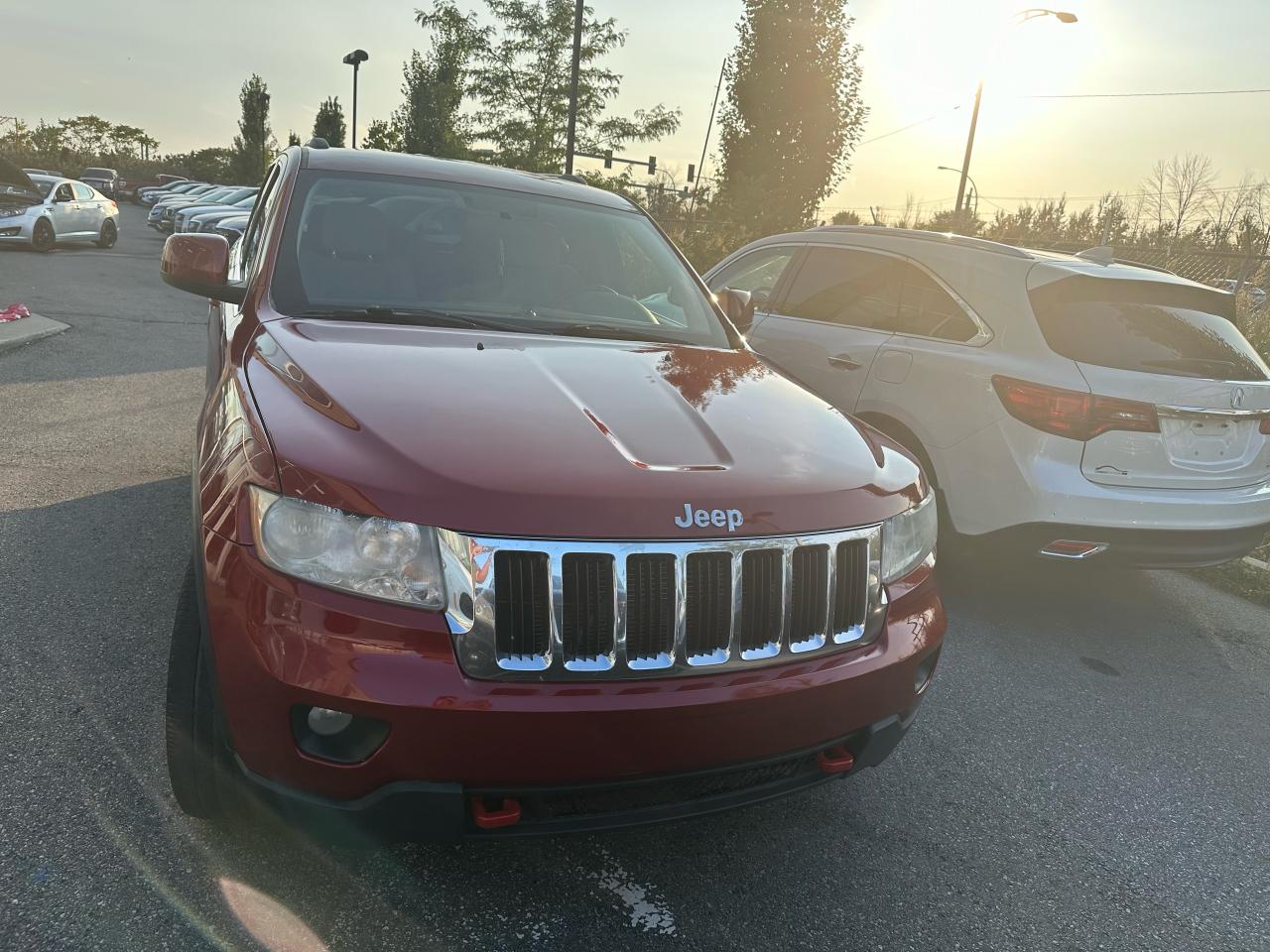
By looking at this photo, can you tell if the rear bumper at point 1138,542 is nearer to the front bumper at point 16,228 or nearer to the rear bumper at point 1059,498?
the rear bumper at point 1059,498

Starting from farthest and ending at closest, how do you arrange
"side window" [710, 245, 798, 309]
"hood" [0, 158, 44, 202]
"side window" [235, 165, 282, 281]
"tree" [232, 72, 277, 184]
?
"tree" [232, 72, 277, 184] → "hood" [0, 158, 44, 202] → "side window" [710, 245, 798, 309] → "side window" [235, 165, 282, 281]

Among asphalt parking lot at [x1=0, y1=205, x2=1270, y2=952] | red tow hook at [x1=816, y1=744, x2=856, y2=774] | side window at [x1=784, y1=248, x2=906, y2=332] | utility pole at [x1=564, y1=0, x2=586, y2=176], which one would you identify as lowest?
asphalt parking lot at [x1=0, y1=205, x2=1270, y2=952]

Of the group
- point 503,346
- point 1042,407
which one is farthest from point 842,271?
point 503,346

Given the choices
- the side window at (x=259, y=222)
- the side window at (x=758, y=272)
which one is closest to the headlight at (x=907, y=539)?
the side window at (x=259, y=222)

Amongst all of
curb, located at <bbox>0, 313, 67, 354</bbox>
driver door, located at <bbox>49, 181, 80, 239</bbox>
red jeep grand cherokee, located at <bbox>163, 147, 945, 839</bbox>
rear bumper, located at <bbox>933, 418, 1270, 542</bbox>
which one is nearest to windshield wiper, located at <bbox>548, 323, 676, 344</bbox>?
red jeep grand cherokee, located at <bbox>163, 147, 945, 839</bbox>

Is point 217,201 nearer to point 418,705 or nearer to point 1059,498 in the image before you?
point 1059,498

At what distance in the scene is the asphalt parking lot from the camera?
79.7 inches

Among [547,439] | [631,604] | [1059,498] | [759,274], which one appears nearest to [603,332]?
[547,439]

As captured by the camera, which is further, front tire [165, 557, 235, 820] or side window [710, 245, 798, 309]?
side window [710, 245, 798, 309]

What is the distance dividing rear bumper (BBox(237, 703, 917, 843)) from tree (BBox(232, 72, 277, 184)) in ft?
205

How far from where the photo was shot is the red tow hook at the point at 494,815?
5.73 feet

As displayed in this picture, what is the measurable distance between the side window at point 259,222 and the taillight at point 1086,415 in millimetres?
3194

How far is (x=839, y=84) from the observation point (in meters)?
19.7

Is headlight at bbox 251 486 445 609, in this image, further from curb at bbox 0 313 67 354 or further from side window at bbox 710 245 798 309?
curb at bbox 0 313 67 354
